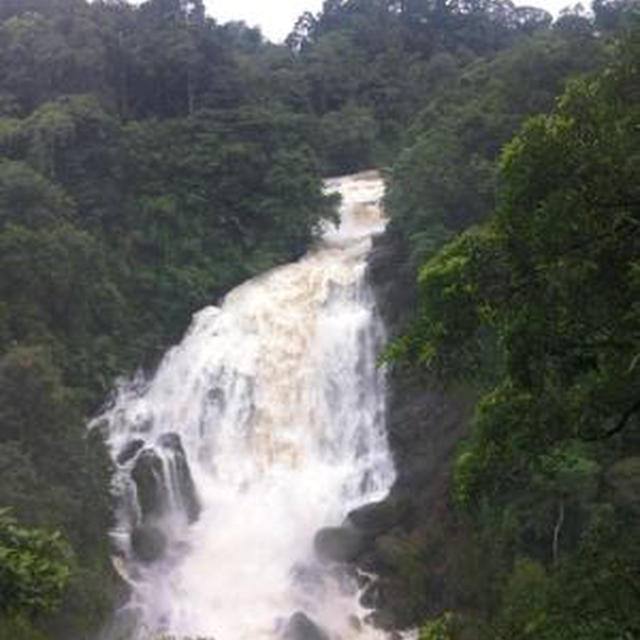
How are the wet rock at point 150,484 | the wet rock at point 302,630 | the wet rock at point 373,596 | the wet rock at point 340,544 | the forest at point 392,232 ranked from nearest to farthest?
1. the forest at point 392,232
2. the wet rock at point 302,630
3. the wet rock at point 373,596
4. the wet rock at point 340,544
5. the wet rock at point 150,484

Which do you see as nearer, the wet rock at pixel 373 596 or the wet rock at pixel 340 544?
the wet rock at pixel 373 596

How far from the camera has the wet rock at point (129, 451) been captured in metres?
21.6

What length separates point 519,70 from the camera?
2670 cm

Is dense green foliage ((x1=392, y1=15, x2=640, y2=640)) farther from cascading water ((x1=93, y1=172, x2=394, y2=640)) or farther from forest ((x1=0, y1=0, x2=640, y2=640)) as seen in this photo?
cascading water ((x1=93, y1=172, x2=394, y2=640))

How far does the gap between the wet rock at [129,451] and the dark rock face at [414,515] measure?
4803 millimetres

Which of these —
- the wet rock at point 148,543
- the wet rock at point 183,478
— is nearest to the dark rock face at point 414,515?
the wet rock at point 183,478

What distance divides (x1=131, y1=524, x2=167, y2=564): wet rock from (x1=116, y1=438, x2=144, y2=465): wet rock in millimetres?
1651

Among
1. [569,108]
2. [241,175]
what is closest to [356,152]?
[241,175]

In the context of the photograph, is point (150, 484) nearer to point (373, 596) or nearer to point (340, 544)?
point (340, 544)

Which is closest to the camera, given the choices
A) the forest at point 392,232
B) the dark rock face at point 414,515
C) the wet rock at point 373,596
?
the forest at point 392,232

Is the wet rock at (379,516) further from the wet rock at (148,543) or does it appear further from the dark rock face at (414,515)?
the wet rock at (148,543)

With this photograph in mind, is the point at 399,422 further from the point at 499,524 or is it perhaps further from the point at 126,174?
the point at 126,174

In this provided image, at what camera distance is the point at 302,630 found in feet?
57.5

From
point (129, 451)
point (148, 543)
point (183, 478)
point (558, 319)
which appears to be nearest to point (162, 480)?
point (183, 478)
